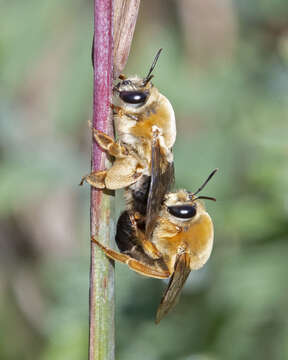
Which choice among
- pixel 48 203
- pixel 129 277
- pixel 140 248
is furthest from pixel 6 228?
pixel 140 248

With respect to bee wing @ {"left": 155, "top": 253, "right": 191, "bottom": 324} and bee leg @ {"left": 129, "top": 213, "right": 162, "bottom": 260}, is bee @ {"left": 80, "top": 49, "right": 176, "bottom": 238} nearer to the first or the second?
bee leg @ {"left": 129, "top": 213, "right": 162, "bottom": 260}

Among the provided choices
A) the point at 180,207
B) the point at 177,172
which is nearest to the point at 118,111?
the point at 180,207

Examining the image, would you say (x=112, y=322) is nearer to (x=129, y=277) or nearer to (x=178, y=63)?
(x=129, y=277)

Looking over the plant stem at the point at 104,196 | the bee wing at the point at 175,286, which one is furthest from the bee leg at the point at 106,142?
the bee wing at the point at 175,286

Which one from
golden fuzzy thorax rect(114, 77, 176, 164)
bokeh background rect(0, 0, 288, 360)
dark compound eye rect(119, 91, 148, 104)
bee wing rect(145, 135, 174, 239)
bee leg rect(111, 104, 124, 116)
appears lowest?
bokeh background rect(0, 0, 288, 360)

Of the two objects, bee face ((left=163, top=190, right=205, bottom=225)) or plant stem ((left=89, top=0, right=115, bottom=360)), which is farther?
bee face ((left=163, top=190, right=205, bottom=225))

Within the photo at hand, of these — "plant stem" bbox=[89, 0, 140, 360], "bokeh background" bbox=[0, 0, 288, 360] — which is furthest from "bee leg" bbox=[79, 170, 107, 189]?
"bokeh background" bbox=[0, 0, 288, 360]
